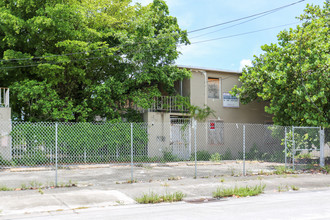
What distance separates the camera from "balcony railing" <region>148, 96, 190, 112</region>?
20000 mm

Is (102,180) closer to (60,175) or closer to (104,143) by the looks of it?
(60,175)

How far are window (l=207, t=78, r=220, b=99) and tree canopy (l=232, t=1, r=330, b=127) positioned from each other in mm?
4463

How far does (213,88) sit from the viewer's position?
21938 millimetres

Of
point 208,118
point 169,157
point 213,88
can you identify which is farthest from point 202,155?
point 213,88

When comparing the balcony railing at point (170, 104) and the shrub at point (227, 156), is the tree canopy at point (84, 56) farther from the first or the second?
the shrub at point (227, 156)

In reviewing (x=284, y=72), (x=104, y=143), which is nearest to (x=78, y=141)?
(x=104, y=143)

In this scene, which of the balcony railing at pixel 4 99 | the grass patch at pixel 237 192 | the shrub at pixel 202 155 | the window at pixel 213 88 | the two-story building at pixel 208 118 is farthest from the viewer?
the window at pixel 213 88

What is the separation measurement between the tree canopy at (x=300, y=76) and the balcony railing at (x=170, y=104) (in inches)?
177

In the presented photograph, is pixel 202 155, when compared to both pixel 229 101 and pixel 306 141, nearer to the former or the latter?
pixel 229 101

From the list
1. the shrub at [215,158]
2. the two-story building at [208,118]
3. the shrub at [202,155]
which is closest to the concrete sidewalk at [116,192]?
the shrub at [215,158]

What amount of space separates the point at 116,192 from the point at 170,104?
11067 millimetres

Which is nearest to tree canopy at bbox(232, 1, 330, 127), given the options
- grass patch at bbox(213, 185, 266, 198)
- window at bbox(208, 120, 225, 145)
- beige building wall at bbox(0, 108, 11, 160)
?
window at bbox(208, 120, 225, 145)

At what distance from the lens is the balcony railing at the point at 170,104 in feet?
65.6

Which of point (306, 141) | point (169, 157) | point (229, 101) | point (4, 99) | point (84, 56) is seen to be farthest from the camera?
point (229, 101)
